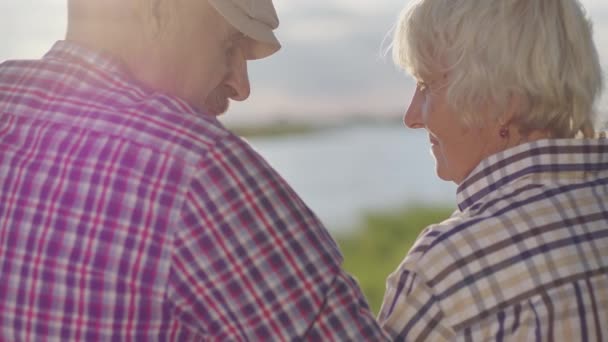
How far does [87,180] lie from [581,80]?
1025 millimetres

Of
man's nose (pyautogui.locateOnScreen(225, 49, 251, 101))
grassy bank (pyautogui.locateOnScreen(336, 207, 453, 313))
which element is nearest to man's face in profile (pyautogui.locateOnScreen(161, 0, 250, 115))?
man's nose (pyautogui.locateOnScreen(225, 49, 251, 101))

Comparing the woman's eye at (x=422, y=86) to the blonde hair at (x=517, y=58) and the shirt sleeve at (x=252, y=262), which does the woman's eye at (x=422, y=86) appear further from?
the shirt sleeve at (x=252, y=262)

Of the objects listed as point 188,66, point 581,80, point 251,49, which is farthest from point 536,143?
point 188,66

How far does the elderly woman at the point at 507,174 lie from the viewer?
1.50m

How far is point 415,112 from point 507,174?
277 mm

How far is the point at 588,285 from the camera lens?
1.53 metres

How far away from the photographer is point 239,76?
1.48 meters

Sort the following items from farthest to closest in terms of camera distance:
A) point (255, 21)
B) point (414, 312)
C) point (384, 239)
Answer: point (384, 239)
point (414, 312)
point (255, 21)

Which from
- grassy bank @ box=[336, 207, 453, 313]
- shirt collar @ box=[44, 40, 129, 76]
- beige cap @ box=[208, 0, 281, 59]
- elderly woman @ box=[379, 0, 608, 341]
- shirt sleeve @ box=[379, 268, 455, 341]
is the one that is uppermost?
beige cap @ box=[208, 0, 281, 59]

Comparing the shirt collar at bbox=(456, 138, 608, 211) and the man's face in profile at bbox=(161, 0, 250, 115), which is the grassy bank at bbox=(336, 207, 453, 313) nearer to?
the shirt collar at bbox=(456, 138, 608, 211)

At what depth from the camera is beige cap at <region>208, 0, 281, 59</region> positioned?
4.43 ft

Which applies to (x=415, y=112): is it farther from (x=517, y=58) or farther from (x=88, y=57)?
(x=88, y=57)

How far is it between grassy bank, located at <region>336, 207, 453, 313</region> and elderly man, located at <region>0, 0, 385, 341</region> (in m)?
6.27

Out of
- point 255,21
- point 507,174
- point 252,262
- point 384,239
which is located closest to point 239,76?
point 255,21
